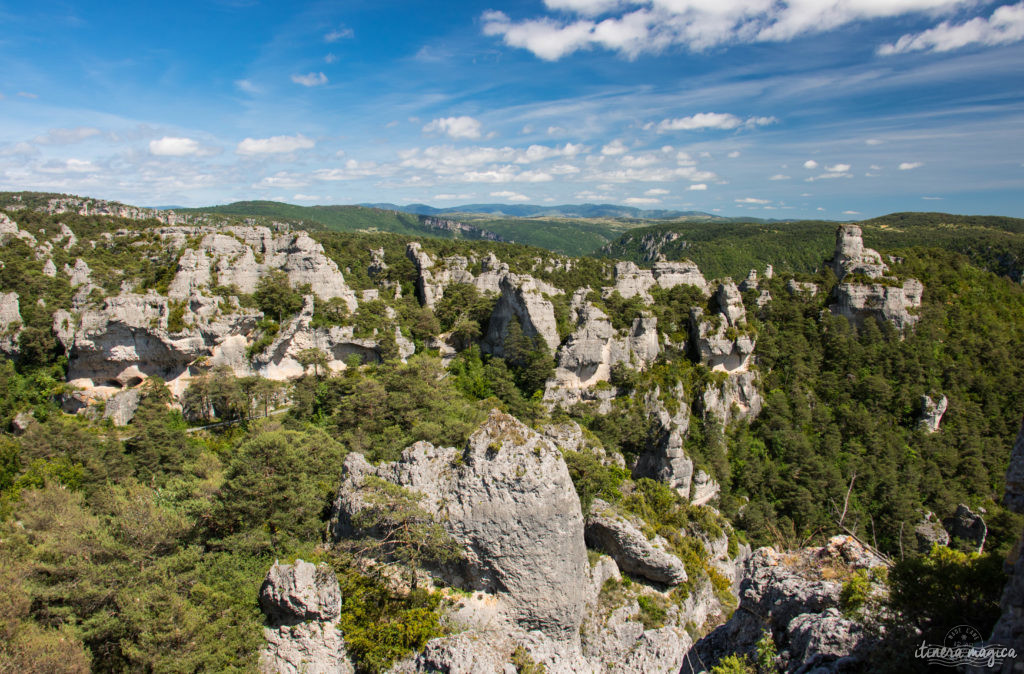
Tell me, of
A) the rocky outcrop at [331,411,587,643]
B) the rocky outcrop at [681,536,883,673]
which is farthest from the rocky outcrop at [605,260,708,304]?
the rocky outcrop at [681,536,883,673]

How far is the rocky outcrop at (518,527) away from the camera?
52.3 ft

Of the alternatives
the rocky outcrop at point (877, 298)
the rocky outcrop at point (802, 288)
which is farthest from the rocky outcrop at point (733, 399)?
the rocky outcrop at point (802, 288)

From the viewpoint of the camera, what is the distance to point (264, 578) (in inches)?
615

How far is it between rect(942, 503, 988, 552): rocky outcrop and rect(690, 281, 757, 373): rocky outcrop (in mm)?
16930

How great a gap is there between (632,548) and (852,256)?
4611cm

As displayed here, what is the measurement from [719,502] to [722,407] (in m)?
8.14

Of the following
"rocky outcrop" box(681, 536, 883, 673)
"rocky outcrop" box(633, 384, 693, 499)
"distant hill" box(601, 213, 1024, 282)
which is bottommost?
"rocky outcrop" box(633, 384, 693, 499)

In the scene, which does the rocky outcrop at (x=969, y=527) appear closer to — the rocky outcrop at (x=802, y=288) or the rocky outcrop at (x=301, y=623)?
the rocky outcrop at (x=802, y=288)

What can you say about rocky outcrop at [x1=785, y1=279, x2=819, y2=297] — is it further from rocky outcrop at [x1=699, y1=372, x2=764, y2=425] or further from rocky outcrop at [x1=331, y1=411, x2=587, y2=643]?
rocky outcrop at [x1=331, y1=411, x2=587, y2=643]

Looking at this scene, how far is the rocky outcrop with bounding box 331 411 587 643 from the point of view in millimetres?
15945

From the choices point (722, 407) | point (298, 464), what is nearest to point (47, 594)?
point (298, 464)

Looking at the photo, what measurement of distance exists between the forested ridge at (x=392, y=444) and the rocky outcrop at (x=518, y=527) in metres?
2.33

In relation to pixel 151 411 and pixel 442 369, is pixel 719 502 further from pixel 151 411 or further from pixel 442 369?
pixel 151 411

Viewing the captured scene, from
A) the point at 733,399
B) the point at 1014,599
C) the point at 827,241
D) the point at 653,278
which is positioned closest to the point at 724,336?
the point at 733,399
